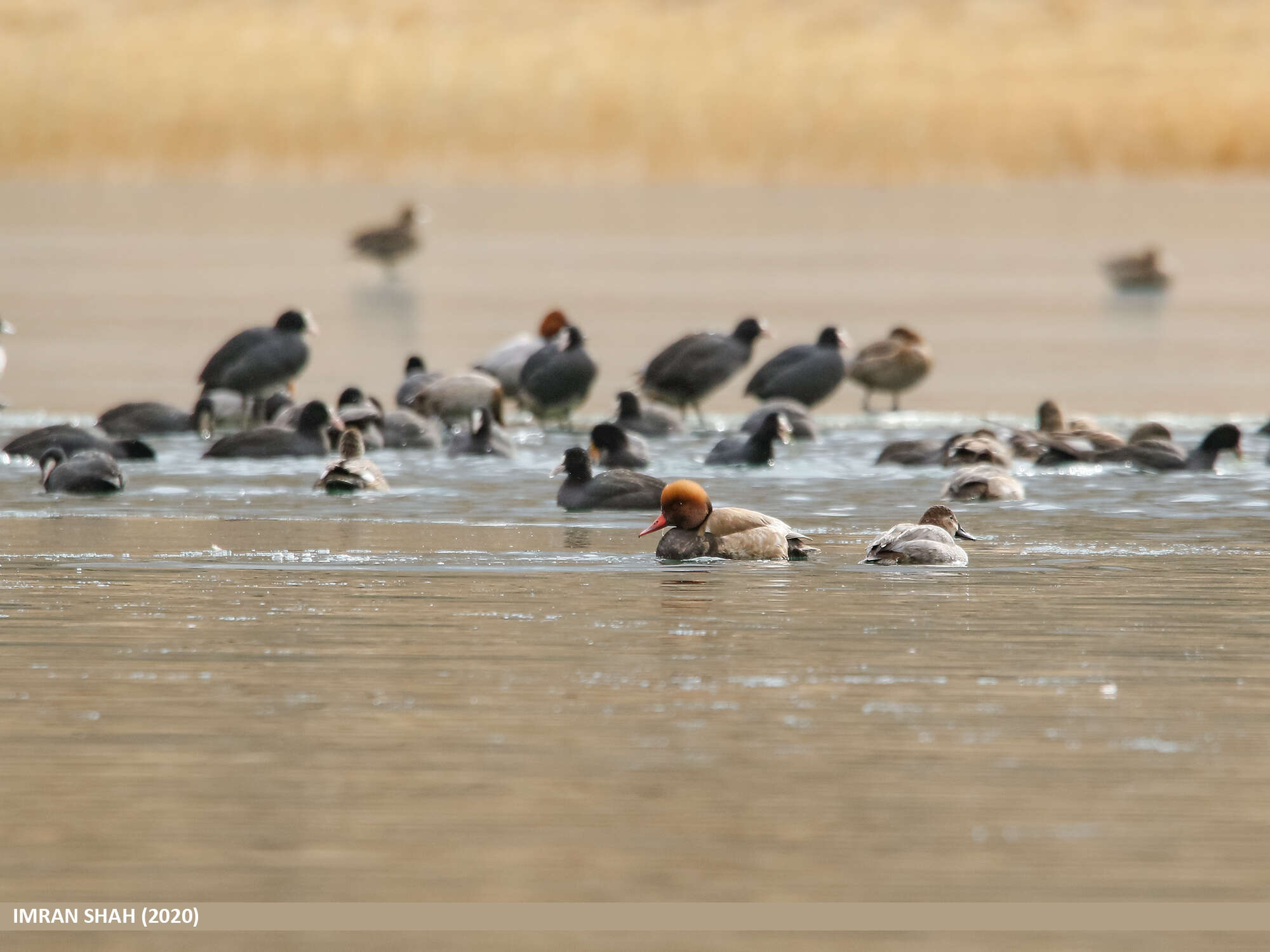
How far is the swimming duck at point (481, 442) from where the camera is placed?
621 inches

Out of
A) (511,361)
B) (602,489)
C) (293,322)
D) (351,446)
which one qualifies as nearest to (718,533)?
(602,489)

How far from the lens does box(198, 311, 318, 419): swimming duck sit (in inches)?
720

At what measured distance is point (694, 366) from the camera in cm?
1858

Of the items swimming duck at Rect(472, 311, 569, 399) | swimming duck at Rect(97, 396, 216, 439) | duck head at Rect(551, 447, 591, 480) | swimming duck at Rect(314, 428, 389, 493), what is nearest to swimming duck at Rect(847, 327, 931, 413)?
swimming duck at Rect(472, 311, 569, 399)

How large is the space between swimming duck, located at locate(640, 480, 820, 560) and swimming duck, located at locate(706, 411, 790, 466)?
12.8 ft

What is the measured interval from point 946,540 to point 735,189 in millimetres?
41624

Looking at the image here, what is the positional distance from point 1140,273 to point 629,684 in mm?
25223

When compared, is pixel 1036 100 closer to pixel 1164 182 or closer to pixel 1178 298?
pixel 1164 182

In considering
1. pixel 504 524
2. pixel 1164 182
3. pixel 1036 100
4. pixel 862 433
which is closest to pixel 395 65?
pixel 1036 100

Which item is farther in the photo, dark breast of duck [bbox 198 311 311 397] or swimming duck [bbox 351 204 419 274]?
swimming duck [bbox 351 204 419 274]

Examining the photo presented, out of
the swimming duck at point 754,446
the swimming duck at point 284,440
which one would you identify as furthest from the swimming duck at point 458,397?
the swimming duck at point 754,446

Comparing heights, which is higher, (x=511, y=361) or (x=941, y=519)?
(x=511, y=361)

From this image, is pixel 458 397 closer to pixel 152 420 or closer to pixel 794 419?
pixel 152 420

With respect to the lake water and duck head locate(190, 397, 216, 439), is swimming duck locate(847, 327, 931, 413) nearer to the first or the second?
the lake water
